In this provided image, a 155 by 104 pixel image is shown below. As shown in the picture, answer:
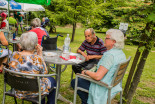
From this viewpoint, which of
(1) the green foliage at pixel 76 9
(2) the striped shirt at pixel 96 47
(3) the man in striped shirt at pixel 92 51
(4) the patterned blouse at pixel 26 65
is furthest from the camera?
(1) the green foliage at pixel 76 9

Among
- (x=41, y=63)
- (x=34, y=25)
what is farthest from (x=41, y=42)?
(x=41, y=63)

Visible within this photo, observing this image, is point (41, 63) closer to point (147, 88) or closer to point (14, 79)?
point (14, 79)

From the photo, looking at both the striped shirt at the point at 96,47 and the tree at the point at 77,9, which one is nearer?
the striped shirt at the point at 96,47

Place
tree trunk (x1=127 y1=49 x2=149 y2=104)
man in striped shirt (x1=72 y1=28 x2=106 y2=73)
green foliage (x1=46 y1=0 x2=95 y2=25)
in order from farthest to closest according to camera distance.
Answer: green foliage (x1=46 y1=0 x2=95 y2=25) < man in striped shirt (x1=72 y1=28 x2=106 y2=73) < tree trunk (x1=127 y1=49 x2=149 y2=104)

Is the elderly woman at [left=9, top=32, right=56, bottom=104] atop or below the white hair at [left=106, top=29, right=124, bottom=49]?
below

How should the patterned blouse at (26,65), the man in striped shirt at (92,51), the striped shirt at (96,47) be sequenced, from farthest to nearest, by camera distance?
the striped shirt at (96,47) → the man in striped shirt at (92,51) → the patterned blouse at (26,65)

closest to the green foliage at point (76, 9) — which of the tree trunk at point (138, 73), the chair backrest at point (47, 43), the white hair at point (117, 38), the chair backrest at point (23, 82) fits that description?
the chair backrest at point (47, 43)

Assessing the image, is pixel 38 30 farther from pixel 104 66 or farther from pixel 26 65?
pixel 104 66

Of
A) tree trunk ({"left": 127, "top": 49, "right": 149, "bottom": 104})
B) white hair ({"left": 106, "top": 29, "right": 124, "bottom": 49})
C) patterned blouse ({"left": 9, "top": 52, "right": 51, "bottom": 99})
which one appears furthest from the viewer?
tree trunk ({"left": 127, "top": 49, "right": 149, "bottom": 104})

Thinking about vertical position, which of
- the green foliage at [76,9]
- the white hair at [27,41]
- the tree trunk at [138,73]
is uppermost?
the green foliage at [76,9]

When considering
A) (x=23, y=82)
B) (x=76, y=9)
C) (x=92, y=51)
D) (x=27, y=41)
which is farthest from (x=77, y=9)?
(x=23, y=82)

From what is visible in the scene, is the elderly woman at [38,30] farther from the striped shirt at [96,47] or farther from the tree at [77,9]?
the tree at [77,9]

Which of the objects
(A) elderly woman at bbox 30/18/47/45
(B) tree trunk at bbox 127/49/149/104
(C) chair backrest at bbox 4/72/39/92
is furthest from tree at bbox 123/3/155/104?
(A) elderly woman at bbox 30/18/47/45

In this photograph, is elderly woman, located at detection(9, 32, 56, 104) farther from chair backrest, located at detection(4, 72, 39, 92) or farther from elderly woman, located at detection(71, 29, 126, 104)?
elderly woman, located at detection(71, 29, 126, 104)
